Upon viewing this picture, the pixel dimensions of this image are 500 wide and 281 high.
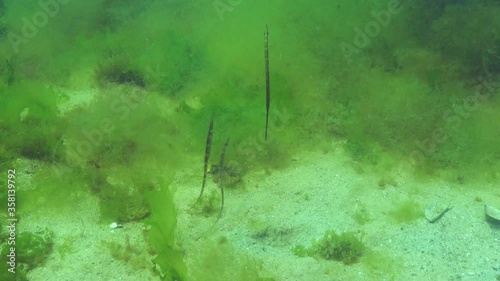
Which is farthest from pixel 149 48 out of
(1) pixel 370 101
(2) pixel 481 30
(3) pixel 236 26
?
(2) pixel 481 30

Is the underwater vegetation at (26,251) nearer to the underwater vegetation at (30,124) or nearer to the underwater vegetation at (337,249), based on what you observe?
the underwater vegetation at (30,124)

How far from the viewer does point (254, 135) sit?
6.42 meters

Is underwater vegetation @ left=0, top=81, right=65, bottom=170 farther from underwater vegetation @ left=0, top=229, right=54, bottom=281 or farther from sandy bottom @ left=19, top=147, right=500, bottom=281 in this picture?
underwater vegetation @ left=0, top=229, right=54, bottom=281

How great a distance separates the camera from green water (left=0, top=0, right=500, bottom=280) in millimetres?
4691

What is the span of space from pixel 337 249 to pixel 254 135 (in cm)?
265

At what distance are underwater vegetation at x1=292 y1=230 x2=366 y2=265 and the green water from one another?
0.09 m

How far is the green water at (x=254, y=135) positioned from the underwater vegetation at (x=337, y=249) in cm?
9

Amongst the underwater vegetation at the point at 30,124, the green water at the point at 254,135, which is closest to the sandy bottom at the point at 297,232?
the green water at the point at 254,135

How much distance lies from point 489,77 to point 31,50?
36.8 ft

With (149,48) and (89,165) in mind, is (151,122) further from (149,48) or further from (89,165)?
(149,48)

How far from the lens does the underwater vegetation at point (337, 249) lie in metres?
4.47

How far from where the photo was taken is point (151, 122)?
671cm

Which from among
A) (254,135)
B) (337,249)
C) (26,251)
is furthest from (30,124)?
(337,249)

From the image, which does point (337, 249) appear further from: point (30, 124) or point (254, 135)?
point (30, 124)
